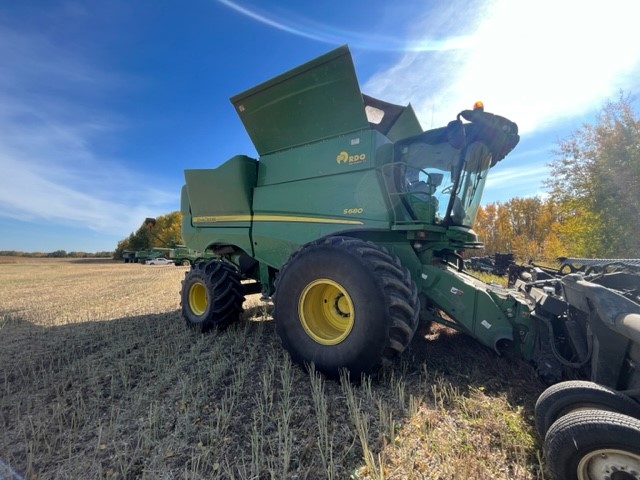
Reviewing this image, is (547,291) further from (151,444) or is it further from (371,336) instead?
(151,444)

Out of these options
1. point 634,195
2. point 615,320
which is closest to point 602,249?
point 634,195

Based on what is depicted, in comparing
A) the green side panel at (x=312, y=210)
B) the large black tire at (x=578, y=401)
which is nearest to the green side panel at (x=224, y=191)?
the green side panel at (x=312, y=210)

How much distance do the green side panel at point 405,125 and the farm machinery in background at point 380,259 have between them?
0.02 metres

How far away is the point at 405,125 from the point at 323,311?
303cm

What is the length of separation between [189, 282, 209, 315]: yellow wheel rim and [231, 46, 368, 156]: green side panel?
2.52 m

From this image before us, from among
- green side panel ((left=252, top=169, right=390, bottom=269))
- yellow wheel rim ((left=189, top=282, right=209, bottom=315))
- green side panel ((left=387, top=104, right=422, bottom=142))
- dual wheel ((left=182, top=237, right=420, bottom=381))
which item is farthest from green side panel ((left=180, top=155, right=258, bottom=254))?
green side panel ((left=387, top=104, right=422, bottom=142))

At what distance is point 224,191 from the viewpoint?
196 inches

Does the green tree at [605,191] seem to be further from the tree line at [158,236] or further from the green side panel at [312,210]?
the tree line at [158,236]

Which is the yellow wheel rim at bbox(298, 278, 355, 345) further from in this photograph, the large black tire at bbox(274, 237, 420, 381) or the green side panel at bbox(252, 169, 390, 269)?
the green side panel at bbox(252, 169, 390, 269)

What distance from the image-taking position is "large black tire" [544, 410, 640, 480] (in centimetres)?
139

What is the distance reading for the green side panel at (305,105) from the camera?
3629 millimetres

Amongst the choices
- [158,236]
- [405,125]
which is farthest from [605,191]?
[158,236]

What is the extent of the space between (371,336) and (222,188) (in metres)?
3.38

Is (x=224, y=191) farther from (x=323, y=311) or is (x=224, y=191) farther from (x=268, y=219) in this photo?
(x=323, y=311)
